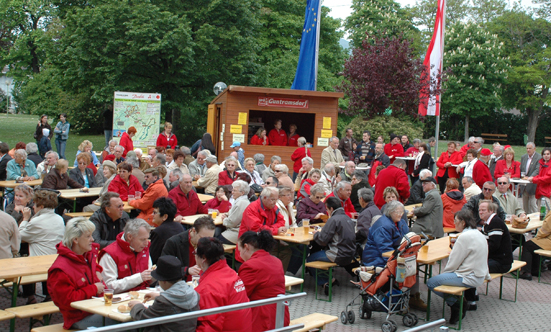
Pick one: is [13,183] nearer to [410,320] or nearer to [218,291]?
[218,291]

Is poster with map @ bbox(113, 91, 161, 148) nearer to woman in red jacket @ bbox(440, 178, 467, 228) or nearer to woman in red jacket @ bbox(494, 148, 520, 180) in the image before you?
woman in red jacket @ bbox(494, 148, 520, 180)

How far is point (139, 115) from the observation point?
18359 mm

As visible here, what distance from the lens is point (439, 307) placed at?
7938 millimetres

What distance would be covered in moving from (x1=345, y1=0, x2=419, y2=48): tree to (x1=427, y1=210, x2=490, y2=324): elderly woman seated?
33113 mm

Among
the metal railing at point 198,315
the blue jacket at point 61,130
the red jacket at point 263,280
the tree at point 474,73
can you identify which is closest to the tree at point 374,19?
the tree at point 474,73

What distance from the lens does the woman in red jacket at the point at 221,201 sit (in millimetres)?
9266

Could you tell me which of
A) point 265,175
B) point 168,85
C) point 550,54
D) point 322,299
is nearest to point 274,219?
point 322,299

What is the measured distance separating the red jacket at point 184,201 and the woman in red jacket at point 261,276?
3.75 metres

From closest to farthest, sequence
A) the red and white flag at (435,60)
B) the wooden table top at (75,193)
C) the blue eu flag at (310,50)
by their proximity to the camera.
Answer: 1. the wooden table top at (75,193)
2. the blue eu flag at (310,50)
3. the red and white flag at (435,60)

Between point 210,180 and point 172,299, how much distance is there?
23.7ft

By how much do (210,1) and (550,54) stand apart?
2503cm

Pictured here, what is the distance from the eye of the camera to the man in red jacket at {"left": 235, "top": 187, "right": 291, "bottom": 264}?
771cm

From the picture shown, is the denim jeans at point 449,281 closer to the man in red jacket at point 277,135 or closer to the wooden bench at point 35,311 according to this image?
the wooden bench at point 35,311

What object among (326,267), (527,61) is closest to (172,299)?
(326,267)
